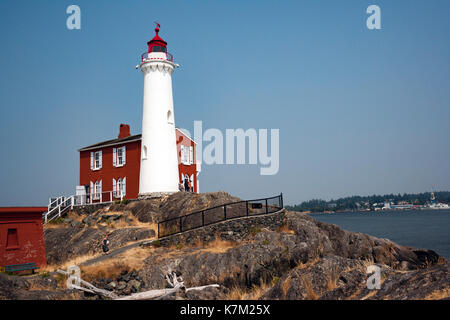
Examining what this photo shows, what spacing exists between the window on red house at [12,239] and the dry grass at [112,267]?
16.4ft

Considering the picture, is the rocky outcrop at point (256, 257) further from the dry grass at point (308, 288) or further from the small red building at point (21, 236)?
the small red building at point (21, 236)

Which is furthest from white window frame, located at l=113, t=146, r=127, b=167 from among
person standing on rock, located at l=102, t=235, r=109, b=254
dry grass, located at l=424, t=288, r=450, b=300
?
dry grass, located at l=424, t=288, r=450, b=300

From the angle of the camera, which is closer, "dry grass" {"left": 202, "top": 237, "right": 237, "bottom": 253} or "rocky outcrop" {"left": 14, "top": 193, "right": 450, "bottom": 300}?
"rocky outcrop" {"left": 14, "top": 193, "right": 450, "bottom": 300}

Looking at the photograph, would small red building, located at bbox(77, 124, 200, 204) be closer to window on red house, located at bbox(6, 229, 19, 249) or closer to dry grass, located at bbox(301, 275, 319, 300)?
window on red house, located at bbox(6, 229, 19, 249)

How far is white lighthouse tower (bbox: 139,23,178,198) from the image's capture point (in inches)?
1248

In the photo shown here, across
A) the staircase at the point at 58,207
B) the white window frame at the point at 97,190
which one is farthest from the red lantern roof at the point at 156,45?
the staircase at the point at 58,207

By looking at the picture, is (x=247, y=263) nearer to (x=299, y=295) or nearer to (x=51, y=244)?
(x=299, y=295)

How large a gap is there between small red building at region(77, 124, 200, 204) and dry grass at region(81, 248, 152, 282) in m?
14.7

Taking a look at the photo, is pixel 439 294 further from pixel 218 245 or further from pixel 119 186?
pixel 119 186

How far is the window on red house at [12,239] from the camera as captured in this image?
19922 millimetres

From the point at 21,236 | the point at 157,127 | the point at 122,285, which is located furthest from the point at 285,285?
the point at 157,127

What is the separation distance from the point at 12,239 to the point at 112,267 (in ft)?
20.9

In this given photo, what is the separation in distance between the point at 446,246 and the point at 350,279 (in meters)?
46.9
